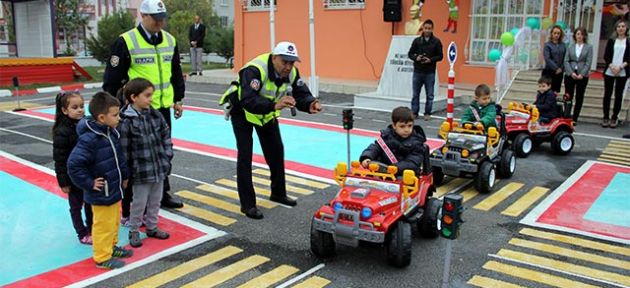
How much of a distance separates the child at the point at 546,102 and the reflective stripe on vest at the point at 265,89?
462 cm

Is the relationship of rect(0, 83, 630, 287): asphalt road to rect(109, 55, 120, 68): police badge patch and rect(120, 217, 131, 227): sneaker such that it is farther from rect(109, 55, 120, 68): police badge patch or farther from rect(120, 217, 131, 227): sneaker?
rect(109, 55, 120, 68): police badge patch

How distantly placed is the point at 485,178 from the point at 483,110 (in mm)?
1121

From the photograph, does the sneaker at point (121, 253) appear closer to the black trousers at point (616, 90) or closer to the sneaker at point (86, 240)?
the sneaker at point (86, 240)

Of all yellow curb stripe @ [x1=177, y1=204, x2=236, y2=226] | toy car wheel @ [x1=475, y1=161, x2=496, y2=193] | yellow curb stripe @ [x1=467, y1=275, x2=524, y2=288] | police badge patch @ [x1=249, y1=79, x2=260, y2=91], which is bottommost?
yellow curb stripe @ [x1=467, y1=275, x2=524, y2=288]

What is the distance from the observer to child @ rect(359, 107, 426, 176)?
17.1 ft

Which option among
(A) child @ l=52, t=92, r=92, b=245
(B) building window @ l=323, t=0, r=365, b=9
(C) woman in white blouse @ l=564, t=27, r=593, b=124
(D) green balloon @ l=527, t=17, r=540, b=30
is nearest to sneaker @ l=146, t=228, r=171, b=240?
(A) child @ l=52, t=92, r=92, b=245

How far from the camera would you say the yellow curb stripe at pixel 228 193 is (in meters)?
6.29

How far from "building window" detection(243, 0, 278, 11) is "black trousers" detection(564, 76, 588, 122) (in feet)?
37.5

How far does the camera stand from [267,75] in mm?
5594

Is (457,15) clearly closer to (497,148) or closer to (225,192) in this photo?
(497,148)

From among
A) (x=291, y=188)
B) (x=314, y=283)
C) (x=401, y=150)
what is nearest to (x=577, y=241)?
(x=401, y=150)

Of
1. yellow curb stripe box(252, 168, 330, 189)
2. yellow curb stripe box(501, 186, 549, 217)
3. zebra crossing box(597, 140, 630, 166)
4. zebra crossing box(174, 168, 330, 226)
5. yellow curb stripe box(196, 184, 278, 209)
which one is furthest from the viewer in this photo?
zebra crossing box(597, 140, 630, 166)

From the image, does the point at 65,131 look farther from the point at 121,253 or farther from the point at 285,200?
the point at 285,200

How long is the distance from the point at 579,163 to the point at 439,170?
275 cm
